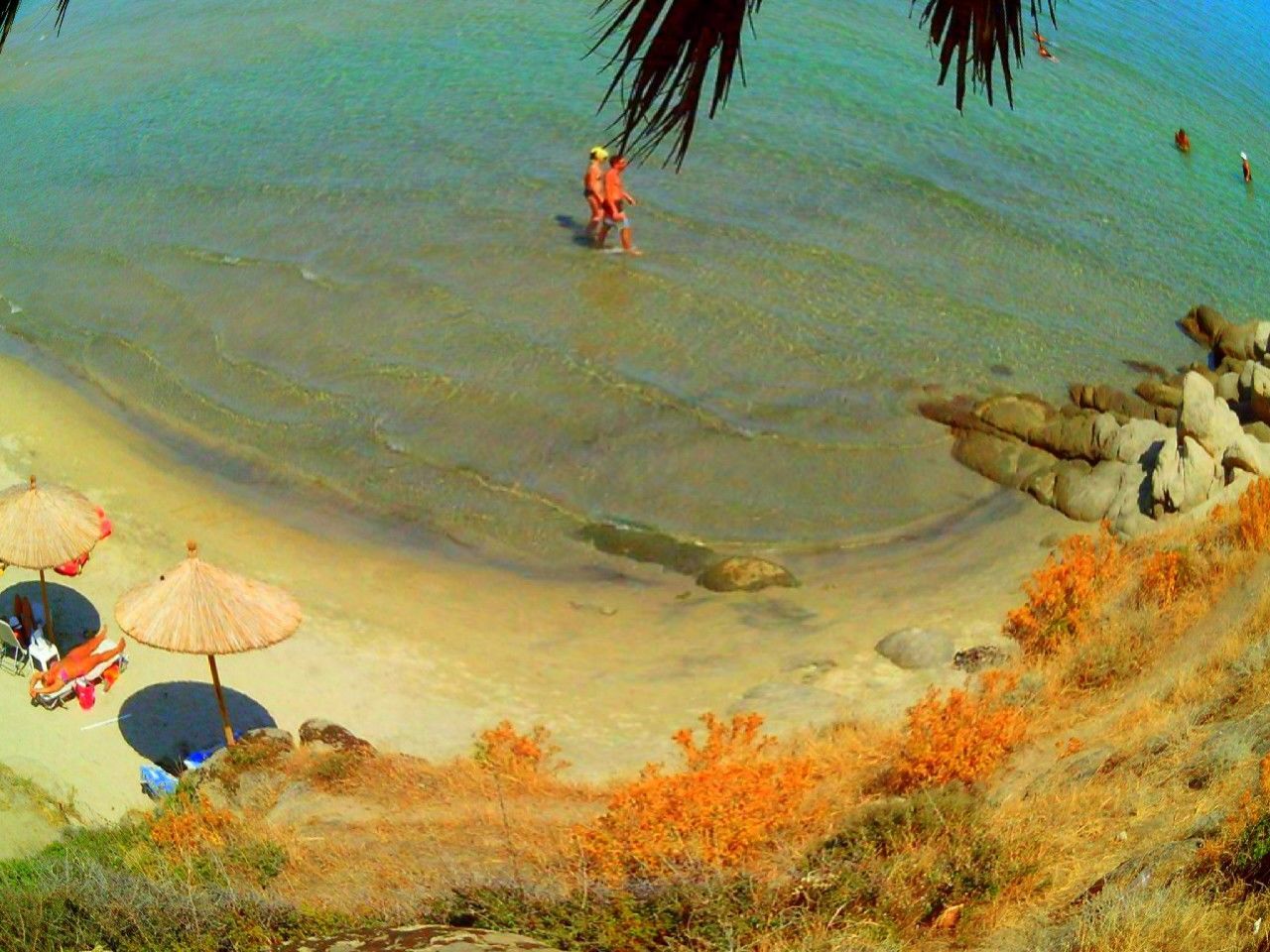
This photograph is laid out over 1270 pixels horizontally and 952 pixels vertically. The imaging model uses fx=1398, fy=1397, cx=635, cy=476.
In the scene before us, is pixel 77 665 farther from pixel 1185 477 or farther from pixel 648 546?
pixel 1185 477

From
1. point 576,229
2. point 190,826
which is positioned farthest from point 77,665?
point 576,229

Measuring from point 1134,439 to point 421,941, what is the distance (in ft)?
37.8

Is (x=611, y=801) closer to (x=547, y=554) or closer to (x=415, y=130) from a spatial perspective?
(x=547, y=554)

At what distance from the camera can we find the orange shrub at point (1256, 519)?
1231cm

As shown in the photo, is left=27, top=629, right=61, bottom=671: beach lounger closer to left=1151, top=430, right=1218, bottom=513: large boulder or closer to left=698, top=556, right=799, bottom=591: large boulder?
left=698, top=556, right=799, bottom=591: large boulder

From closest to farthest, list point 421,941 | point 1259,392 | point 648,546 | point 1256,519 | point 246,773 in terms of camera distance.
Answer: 1. point 421,941
2. point 246,773
3. point 1256,519
4. point 648,546
5. point 1259,392

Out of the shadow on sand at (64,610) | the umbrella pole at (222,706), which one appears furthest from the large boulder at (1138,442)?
the shadow on sand at (64,610)

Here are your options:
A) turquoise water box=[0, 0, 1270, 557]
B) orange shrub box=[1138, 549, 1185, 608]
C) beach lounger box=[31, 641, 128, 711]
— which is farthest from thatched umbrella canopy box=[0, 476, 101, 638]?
orange shrub box=[1138, 549, 1185, 608]

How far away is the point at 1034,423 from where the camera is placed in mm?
16844

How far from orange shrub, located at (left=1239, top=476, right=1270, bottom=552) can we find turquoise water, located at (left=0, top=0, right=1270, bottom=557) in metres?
3.61

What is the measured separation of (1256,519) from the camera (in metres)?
12.5

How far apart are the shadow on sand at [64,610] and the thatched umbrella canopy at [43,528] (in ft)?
2.61

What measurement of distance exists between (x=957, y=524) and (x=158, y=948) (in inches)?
418

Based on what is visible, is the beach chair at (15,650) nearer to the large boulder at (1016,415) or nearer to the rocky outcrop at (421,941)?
the rocky outcrop at (421,941)
